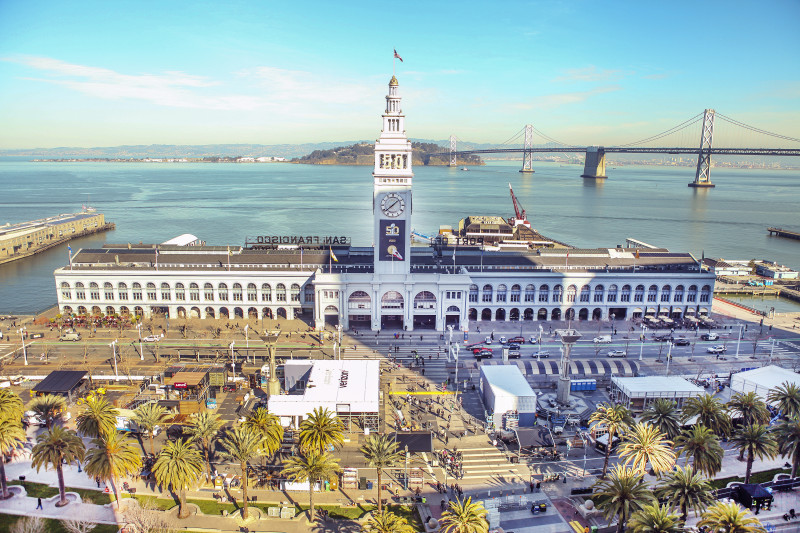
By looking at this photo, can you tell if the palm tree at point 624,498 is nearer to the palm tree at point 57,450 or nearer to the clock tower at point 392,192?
the palm tree at point 57,450

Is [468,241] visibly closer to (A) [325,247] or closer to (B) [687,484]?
(A) [325,247]

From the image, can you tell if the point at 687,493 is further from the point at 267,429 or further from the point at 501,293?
the point at 501,293

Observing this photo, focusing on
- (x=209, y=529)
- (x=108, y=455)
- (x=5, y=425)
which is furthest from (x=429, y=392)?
(x=5, y=425)

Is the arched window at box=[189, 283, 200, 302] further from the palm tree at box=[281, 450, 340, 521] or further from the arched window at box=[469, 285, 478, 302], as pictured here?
the palm tree at box=[281, 450, 340, 521]

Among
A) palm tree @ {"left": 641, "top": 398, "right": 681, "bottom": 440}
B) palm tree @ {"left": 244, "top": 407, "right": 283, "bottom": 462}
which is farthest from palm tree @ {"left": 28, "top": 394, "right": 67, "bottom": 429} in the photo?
palm tree @ {"left": 641, "top": 398, "right": 681, "bottom": 440}

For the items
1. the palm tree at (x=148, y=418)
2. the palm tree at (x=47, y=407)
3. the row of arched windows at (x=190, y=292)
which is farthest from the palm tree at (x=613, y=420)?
the row of arched windows at (x=190, y=292)

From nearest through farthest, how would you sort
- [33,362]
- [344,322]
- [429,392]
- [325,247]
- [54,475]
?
1. [54,475]
2. [429,392]
3. [33,362]
4. [344,322]
5. [325,247]
